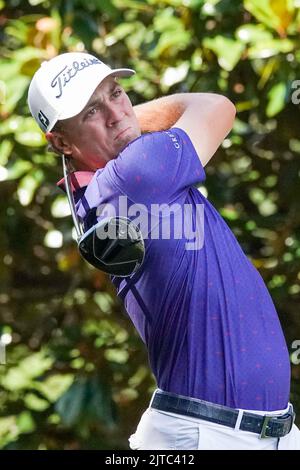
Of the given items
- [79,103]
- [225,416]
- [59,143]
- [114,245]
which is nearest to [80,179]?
[59,143]

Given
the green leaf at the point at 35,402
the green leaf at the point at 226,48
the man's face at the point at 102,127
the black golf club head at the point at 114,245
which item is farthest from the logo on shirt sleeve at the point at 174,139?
the green leaf at the point at 35,402

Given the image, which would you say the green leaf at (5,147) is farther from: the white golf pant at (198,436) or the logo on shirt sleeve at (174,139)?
the white golf pant at (198,436)

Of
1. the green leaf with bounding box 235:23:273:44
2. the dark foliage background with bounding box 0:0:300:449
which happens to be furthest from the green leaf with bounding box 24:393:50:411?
the green leaf with bounding box 235:23:273:44

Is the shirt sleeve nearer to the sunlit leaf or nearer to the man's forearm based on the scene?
the man's forearm

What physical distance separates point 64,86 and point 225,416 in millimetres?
968

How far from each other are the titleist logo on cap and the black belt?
87 cm

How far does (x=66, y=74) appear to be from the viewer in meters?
3.31

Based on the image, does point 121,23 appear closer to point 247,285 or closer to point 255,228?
point 255,228

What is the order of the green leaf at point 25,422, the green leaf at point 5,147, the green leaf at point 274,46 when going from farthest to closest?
the green leaf at point 25,422 < the green leaf at point 5,147 < the green leaf at point 274,46

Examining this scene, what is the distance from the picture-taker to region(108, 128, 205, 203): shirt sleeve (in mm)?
3176

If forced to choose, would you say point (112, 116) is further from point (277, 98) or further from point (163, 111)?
point (277, 98)

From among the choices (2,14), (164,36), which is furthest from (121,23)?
(2,14)

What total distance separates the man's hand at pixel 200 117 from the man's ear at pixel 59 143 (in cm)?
30

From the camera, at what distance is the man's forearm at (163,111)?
3.57 metres
